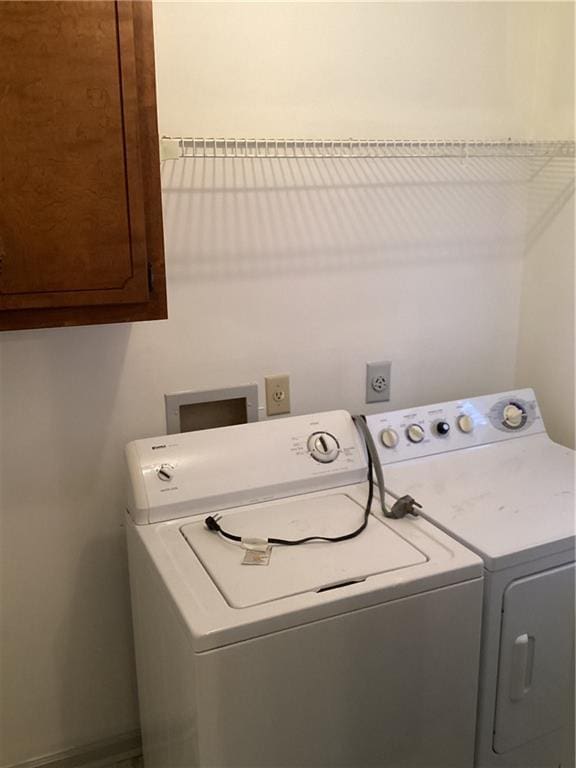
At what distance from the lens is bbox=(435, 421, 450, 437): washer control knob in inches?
74.9

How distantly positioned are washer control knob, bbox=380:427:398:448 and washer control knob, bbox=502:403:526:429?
0.38 m

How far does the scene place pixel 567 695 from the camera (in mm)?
1584

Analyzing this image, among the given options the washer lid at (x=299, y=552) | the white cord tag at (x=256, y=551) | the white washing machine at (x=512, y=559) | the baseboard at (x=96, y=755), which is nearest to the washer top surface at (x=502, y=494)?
the white washing machine at (x=512, y=559)

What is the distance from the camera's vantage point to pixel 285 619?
3.92 ft

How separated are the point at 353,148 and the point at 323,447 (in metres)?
0.80

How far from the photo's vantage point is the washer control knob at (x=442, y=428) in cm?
190

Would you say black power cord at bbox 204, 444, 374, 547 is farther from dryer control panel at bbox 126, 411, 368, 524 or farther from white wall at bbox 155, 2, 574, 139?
white wall at bbox 155, 2, 574, 139

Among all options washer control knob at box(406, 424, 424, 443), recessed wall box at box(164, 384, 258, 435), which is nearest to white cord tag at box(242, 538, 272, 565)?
recessed wall box at box(164, 384, 258, 435)

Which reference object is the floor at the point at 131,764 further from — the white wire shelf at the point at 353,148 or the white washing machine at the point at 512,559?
the white wire shelf at the point at 353,148

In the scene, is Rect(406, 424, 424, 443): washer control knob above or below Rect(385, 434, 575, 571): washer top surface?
above

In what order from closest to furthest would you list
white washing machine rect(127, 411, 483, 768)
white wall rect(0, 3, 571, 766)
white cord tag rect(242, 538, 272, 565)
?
white washing machine rect(127, 411, 483, 768) → white cord tag rect(242, 538, 272, 565) → white wall rect(0, 3, 571, 766)

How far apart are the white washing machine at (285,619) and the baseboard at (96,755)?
1.00ft

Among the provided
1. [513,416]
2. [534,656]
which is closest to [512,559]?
[534,656]

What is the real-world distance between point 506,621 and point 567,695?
13.0 inches
